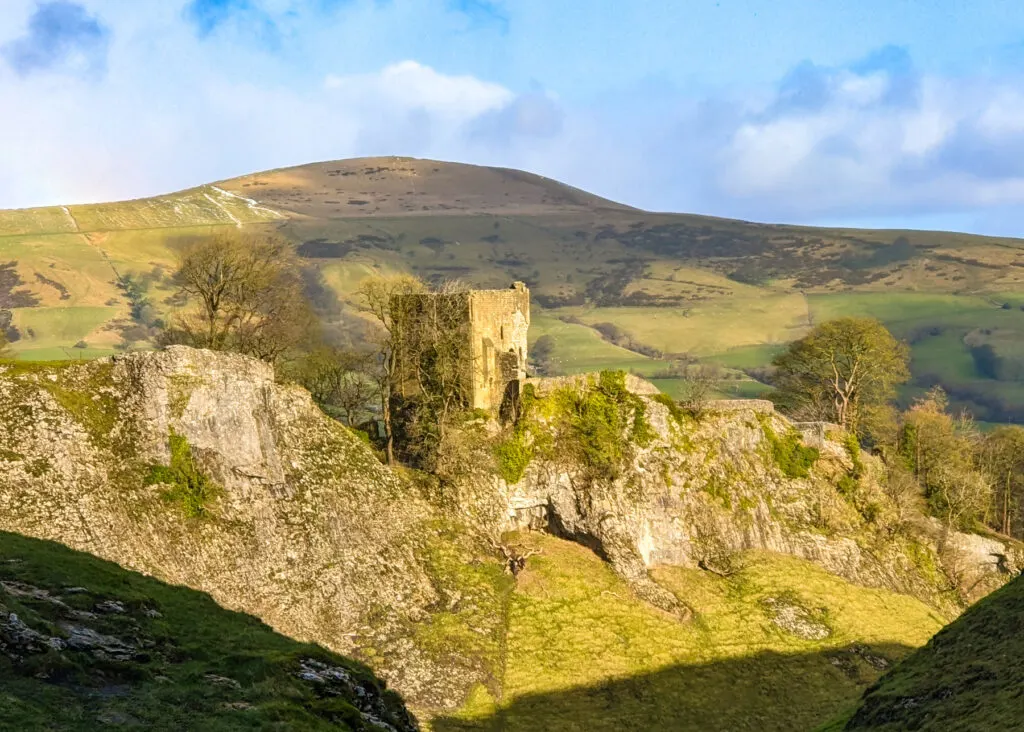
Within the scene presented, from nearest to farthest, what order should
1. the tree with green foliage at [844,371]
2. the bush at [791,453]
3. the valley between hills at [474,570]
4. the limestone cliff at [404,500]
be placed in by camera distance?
the valley between hills at [474,570] → the limestone cliff at [404,500] → the bush at [791,453] → the tree with green foliage at [844,371]

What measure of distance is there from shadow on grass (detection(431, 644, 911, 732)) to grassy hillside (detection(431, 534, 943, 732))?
6cm

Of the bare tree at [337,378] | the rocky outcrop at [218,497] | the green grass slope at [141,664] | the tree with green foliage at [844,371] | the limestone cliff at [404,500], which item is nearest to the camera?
the green grass slope at [141,664]

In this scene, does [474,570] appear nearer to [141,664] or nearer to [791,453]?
[791,453]

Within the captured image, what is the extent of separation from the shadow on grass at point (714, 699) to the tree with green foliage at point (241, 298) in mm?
29394

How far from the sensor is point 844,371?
77.8m

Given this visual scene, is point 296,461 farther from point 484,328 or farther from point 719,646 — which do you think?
point 719,646

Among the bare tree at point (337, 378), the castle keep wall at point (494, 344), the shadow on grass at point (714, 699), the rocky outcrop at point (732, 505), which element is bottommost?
the shadow on grass at point (714, 699)

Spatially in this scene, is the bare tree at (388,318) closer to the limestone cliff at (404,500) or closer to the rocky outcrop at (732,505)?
the limestone cliff at (404,500)

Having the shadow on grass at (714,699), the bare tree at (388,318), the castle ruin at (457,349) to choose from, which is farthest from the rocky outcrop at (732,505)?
the bare tree at (388,318)

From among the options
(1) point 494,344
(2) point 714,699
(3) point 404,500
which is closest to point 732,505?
(2) point 714,699

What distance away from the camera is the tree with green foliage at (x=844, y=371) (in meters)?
75.0

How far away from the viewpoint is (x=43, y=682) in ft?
71.5

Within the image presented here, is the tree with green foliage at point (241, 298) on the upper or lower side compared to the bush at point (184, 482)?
upper

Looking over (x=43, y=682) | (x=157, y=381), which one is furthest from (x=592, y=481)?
(x=43, y=682)
